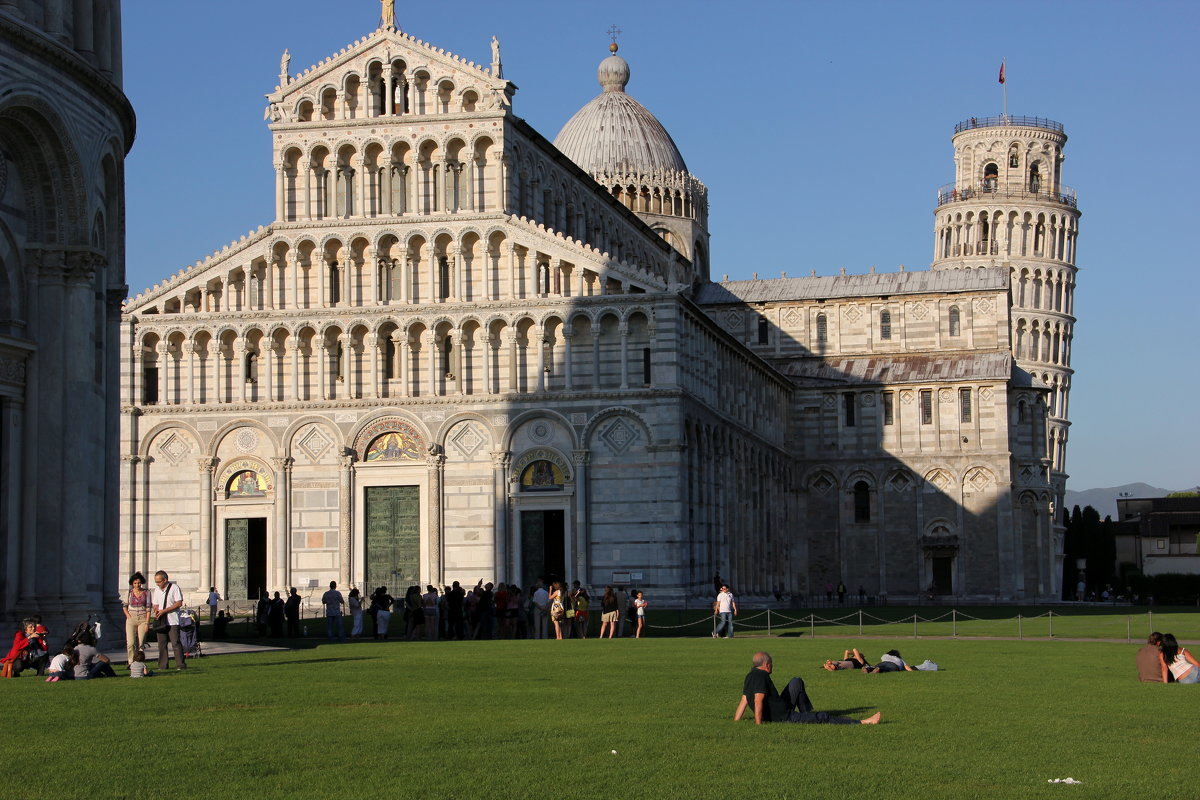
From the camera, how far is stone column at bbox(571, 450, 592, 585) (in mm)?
56906

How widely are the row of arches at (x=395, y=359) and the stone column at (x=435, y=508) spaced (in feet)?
7.24

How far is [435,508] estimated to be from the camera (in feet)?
192

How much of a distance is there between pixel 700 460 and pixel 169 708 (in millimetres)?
41783

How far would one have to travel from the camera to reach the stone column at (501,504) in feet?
190

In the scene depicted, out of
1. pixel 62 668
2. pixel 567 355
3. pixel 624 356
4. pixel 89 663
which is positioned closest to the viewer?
pixel 62 668

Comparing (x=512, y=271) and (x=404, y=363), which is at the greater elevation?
(x=512, y=271)

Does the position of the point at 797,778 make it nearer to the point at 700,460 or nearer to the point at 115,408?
the point at 115,408

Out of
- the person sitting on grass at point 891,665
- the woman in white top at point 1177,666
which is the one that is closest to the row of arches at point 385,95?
the person sitting on grass at point 891,665

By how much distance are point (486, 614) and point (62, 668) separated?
18641 millimetres

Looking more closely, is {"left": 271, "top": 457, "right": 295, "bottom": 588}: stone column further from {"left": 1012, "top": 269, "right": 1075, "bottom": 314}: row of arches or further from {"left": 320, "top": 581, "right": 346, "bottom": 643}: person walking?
{"left": 1012, "top": 269, "right": 1075, "bottom": 314}: row of arches

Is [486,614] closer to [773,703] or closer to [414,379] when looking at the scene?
[414,379]

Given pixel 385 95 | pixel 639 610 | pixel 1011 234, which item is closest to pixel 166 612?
pixel 639 610

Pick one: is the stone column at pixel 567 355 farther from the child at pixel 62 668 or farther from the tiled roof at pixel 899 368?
the child at pixel 62 668

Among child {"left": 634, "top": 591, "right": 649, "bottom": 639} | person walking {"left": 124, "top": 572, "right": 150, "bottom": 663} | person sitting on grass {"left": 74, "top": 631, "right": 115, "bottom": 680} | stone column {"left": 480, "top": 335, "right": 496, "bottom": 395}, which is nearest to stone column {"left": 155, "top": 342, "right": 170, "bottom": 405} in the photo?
stone column {"left": 480, "top": 335, "right": 496, "bottom": 395}
